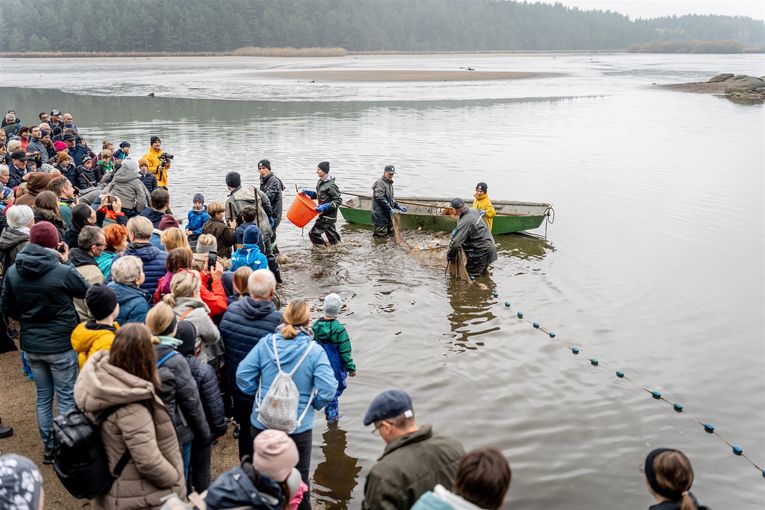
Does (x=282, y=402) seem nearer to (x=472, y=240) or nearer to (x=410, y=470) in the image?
(x=410, y=470)

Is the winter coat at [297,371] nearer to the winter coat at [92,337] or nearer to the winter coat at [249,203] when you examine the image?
the winter coat at [92,337]

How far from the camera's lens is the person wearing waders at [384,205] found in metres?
14.7

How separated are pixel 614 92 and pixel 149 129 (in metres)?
44.0

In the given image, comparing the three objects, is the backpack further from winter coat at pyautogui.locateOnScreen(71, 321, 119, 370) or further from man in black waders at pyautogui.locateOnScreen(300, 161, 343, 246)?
man in black waders at pyautogui.locateOnScreen(300, 161, 343, 246)

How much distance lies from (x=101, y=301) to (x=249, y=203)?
21.7 feet

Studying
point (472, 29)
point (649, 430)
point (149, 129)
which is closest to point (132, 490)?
point (649, 430)

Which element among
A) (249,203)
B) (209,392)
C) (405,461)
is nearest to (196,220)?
(249,203)

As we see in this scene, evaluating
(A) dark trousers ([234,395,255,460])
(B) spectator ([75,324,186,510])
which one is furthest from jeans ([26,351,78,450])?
(B) spectator ([75,324,186,510])

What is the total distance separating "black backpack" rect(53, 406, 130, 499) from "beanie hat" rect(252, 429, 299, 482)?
3.55 feet

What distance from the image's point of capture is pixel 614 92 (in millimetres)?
59406

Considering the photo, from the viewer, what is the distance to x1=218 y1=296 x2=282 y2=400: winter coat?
223 inches

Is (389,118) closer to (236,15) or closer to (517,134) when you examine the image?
(517,134)

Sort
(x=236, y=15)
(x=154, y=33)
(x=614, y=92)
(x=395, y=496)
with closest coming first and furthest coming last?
(x=395, y=496)
(x=614, y=92)
(x=154, y=33)
(x=236, y=15)

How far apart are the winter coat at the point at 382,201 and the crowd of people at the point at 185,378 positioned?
6021mm
